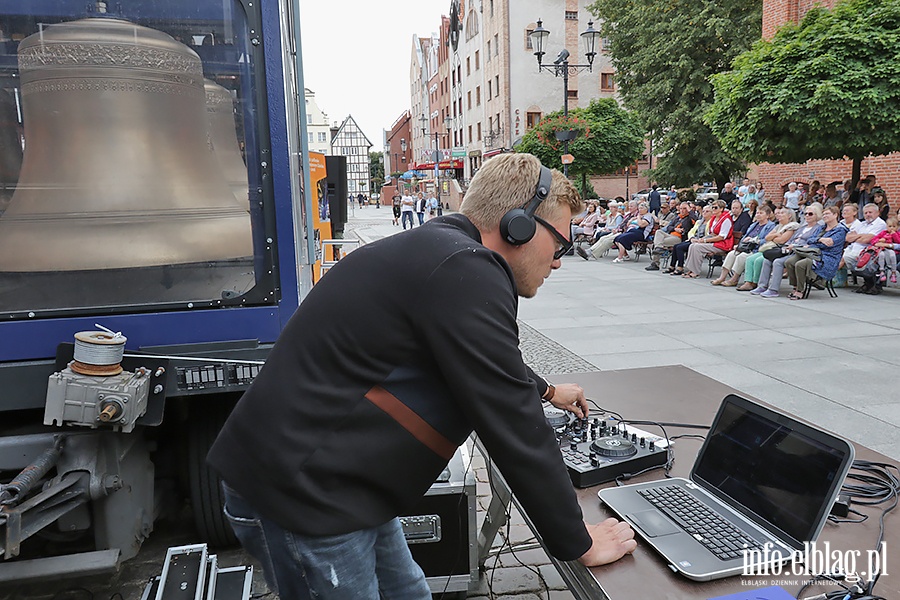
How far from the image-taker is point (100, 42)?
9.11 feet

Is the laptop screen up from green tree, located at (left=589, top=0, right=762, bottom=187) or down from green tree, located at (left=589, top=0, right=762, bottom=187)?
down

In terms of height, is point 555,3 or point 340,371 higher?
point 555,3

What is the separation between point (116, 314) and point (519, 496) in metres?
2.15

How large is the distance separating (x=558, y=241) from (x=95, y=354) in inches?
75.8

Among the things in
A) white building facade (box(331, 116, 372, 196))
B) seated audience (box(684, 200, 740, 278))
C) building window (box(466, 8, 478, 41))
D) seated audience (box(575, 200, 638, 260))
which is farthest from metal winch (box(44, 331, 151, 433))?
white building facade (box(331, 116, 372, 196))

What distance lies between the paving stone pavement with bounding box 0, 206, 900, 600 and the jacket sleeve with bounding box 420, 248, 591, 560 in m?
1.85

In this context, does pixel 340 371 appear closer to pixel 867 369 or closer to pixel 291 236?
pixel 291 236

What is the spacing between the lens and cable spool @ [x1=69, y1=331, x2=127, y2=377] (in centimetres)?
268

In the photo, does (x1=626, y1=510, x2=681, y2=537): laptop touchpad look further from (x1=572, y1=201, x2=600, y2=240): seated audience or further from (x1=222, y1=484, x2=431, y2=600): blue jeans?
(x1=572, y1=201, x2=600, y2=240): seated audience

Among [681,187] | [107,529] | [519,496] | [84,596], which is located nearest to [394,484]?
[519,496]

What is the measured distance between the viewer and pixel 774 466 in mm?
1911

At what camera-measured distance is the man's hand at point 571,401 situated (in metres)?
2.53

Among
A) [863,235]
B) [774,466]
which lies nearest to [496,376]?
[774,466]

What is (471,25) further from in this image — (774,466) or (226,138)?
(774,466)
